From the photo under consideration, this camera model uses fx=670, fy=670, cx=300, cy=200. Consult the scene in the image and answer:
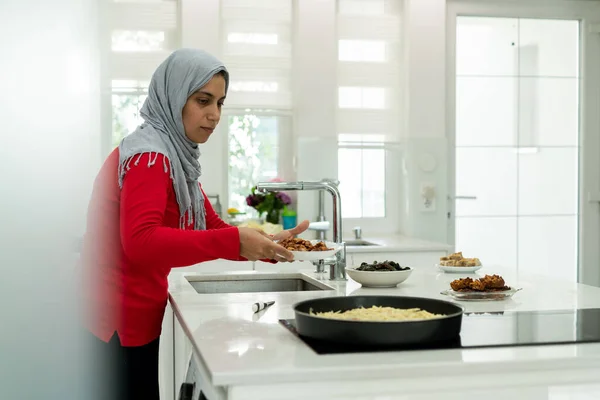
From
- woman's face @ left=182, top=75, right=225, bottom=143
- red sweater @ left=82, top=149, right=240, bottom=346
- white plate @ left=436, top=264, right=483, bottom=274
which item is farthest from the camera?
white plate @ left=436, top=264, right=483, bottom=274

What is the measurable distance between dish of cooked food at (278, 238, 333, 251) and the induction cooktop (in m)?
0.58

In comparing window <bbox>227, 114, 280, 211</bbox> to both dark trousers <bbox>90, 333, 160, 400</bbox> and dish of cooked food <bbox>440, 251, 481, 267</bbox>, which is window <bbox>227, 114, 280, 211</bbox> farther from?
dark trousers <bbox>90, 333, 160, 400</bbox>

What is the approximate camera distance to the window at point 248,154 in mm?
4027

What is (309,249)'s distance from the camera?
1976mm

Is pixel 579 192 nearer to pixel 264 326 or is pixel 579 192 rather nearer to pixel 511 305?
pixel 511 305

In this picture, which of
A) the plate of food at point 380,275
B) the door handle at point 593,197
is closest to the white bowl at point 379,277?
the plate of food at point 380,275

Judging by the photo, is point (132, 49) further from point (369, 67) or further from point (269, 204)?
point (369, 67)

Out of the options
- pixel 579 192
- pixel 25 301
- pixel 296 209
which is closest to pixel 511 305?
pixel 25 301

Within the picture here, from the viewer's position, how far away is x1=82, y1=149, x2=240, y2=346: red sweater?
1.42m

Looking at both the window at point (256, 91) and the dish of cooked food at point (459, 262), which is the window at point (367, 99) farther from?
the dish of cooked food at point (459, 262)

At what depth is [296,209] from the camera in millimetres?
3980

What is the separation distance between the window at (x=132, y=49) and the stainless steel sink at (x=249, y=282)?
1.65m

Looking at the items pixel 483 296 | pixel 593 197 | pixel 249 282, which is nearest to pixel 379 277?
pixel 483 296

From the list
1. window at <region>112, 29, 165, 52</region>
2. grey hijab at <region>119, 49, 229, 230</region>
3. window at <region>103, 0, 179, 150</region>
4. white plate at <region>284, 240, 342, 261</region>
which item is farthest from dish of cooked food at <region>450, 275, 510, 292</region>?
window at <region>112, 29, 165, 52</region>
